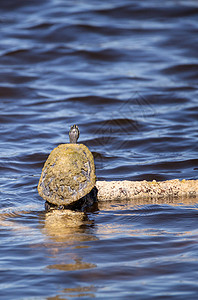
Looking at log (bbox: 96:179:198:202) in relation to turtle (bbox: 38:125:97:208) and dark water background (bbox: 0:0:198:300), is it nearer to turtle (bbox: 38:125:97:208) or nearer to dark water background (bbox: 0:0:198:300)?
dark water background (bbox: 0:0:198:300)

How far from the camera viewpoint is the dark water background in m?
3.33

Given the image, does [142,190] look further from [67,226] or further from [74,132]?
[67,226]

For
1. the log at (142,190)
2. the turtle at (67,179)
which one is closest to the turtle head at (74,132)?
the turtle at (67,179)

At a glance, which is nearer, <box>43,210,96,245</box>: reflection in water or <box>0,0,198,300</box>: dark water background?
<box>0,0,198,300</box>: dark water background

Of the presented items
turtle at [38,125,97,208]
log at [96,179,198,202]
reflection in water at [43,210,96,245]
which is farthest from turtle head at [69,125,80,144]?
reflection in water at [43,210,96,245]

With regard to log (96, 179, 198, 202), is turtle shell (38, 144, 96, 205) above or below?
above

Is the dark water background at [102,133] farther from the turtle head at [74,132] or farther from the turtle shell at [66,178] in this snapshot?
the turtle head at [74,132]

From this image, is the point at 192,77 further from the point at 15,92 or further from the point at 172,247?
the point at 172,247

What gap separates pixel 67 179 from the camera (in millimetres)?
4488

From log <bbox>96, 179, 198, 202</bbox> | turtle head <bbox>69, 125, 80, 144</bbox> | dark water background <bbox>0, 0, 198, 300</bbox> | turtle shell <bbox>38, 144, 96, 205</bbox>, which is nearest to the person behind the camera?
dark water background <bbox>0, 0, 198, 300</bbox>

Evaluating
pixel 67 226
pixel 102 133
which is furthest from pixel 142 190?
pixel 102 133

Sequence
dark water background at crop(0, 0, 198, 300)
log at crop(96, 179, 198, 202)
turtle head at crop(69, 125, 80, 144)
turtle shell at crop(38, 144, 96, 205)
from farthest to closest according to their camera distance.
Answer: log at crop(96, 179, 198, 202)
turtle head at crop(69, 125, 80, 144)
turtle shell at crop(38, 144, 96, 205)
dark water background at crop(0, 0, 198, 300)

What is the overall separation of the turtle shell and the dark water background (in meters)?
0.23

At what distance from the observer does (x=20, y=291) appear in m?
3.09
